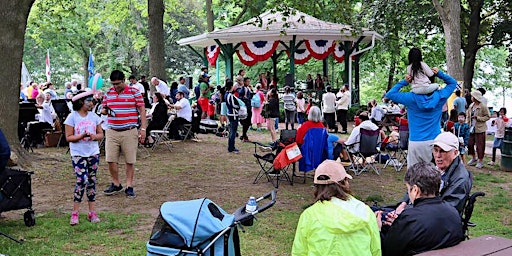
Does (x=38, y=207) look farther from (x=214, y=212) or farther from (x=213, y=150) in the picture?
(x=213, y=150)

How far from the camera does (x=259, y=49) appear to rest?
22.8 metres

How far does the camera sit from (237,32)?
72.0 feet

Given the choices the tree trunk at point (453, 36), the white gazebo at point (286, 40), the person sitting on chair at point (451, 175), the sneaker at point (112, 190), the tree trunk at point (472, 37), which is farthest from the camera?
the tree trunk at point (472, 37)

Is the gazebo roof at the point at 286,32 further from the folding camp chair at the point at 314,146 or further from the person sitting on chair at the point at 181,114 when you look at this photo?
the folding camp chair at the point at 314,146

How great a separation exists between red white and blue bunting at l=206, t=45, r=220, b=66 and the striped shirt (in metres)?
16.1

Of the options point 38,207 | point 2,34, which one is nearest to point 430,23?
point 2,34

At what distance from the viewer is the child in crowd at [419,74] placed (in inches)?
254

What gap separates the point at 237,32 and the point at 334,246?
62.8ft

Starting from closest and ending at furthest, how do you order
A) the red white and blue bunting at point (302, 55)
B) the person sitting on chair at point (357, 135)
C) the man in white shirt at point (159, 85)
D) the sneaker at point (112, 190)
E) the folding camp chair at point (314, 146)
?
the sneaker at point (112, 190) → the folding camp chair at point (314, 146) → the person sitting on chair at point (357, 135) → the man in white shirt at point (159, 85) → the red white and blue bunting at point (302, 55)

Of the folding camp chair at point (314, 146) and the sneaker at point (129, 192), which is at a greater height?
the folding camp chair at point (314, 146)

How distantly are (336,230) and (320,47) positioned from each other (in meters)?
19.8

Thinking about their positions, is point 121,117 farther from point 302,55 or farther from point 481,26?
point 481,26

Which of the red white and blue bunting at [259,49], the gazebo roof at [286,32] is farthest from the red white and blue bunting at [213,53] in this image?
the red white and blue bunting at [259,49]

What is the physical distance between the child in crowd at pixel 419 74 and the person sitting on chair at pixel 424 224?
2.77 m
